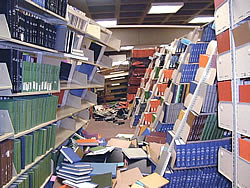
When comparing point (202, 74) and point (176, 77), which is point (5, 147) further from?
point (176, 77)

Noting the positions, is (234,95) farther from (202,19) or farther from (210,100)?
(202,19)

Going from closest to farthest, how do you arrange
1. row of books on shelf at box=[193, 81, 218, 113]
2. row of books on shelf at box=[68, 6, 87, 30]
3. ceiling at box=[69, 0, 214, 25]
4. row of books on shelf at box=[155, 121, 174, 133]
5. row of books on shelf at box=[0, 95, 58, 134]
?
row of books on shelf at box=[0, 95, 58, 134] < row of books on shelf at box=[193, 81, 218, 113] < row of books on shelf at box=[68, 6, 87, 30] < row of books on shelf at box=[155, 121, 174, 133] < ceiling at box=[69, 0, 214, 25]

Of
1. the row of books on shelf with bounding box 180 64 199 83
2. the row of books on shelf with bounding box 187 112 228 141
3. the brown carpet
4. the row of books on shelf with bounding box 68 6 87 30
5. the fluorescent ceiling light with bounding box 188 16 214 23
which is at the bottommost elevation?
the brown carpet

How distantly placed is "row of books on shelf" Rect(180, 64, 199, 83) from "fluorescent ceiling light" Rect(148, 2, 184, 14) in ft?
10.5

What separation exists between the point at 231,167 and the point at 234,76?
776 mm

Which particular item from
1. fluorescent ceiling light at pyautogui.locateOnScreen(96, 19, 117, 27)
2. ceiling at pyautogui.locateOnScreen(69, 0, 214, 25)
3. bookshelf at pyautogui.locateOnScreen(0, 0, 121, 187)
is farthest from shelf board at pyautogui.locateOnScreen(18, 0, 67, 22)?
fluorescent ceiling light at pyautogui.locateOnScreen(96, 19, 117, 27)

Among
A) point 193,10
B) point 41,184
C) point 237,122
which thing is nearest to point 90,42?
point 41,184

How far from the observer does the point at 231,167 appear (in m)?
2.06

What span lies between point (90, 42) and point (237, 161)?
3275mm

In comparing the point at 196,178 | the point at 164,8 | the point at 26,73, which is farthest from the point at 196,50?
the point at 164,8

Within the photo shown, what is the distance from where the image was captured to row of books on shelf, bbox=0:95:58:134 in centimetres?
190

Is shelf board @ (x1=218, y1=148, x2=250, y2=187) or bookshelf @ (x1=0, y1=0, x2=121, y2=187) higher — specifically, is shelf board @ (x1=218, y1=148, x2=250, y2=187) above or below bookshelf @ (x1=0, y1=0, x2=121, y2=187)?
below

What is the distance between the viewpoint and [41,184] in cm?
242

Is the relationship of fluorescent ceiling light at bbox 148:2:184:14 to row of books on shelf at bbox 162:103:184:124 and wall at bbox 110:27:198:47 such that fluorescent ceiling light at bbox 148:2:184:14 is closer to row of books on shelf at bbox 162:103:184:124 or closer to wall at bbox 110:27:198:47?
wall at bbox 110:27:198:47
